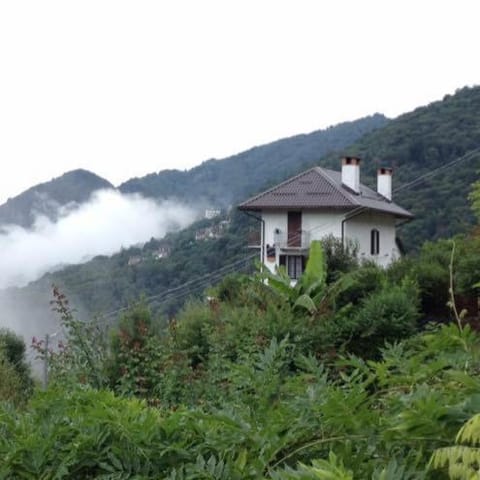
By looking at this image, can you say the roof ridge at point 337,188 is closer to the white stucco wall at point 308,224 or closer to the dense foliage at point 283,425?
the white stucco wall at point 308,224

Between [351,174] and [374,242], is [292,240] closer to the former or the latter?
[351,174]

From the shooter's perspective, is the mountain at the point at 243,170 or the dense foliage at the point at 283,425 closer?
the dense foliage at the point at 283,425

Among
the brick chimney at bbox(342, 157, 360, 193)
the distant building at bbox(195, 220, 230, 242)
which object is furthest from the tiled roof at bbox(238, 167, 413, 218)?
the distant building at bbox(195, 220, 230, 242)

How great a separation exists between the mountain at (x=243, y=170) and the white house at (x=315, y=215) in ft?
91.1

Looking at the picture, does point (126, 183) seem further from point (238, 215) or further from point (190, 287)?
point (190, 287)

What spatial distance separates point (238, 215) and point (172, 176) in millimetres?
29156

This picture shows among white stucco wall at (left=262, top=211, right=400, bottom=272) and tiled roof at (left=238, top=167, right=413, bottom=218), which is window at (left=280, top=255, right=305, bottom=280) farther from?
tiled roof at (left=238, top=167, right=413, bottom=218)

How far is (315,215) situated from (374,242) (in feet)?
12.2

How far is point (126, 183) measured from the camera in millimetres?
79375

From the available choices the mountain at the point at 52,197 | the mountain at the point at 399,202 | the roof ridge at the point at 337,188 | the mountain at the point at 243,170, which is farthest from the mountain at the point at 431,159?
the mountain at the point at 52,197

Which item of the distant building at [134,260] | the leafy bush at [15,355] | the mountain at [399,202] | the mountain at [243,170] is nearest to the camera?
the leafy bush at [15,355]

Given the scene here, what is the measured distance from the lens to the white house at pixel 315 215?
109ft

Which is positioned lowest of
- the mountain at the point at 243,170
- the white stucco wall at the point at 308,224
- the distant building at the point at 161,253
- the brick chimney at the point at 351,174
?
the distant building at the point at 161,253

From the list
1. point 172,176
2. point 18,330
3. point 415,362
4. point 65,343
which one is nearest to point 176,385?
point 65,343
